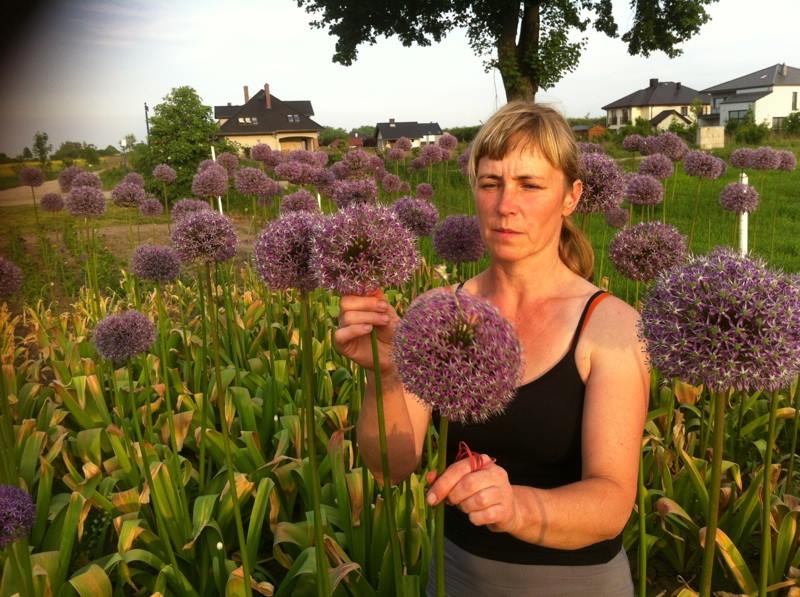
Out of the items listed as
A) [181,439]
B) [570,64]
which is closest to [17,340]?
[181,439]

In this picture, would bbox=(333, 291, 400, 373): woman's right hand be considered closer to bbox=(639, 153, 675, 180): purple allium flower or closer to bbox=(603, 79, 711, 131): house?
bbox=(639, 153, 675, 180): purple allium flower

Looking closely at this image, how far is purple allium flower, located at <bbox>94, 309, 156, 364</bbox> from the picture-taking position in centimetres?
298

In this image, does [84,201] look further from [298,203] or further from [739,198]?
[739,198]

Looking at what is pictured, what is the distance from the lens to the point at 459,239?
3.89 metres

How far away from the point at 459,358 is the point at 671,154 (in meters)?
5.48

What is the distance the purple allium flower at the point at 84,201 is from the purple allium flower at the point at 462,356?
4670 millimetres

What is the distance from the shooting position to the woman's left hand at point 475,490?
1.23 meters

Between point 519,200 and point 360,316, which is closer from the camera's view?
point 360,316

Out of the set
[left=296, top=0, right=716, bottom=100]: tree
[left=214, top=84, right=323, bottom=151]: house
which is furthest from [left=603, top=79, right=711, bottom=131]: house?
[left=296, top=0, right=716, bottom=100]: tree

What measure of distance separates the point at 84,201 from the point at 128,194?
2.51ft

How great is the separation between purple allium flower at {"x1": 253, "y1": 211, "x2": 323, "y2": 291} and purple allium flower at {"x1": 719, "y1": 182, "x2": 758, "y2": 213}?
426 centimetres

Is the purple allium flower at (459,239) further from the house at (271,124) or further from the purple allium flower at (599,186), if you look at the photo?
the house at (271,124)

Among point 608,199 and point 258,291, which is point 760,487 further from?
point 258,291

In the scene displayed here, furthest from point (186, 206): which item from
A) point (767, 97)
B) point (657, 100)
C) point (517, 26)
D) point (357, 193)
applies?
point (657, 100)
